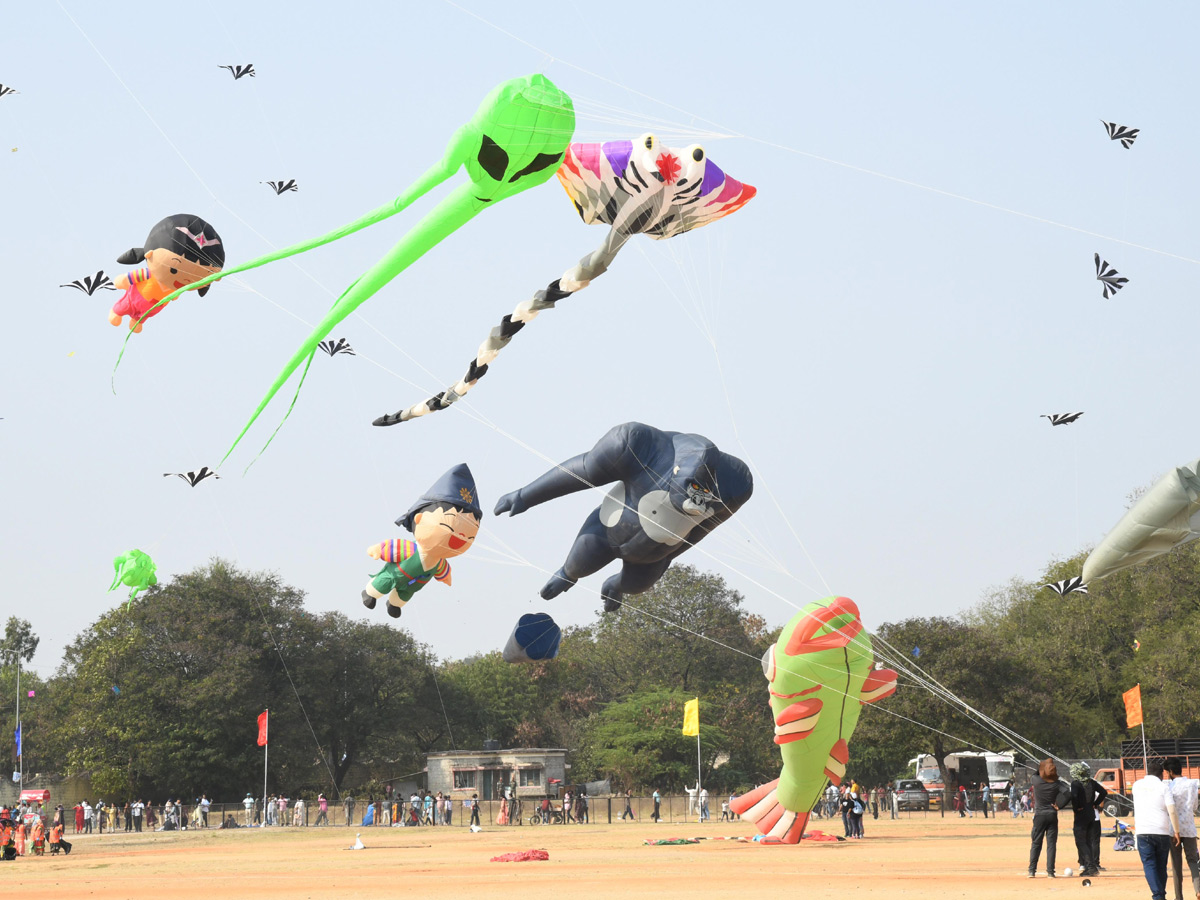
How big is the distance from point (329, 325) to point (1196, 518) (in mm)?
7835

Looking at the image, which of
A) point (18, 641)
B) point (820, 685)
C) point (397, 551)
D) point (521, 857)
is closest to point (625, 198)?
point (397, 551)

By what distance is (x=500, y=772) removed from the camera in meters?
48.8

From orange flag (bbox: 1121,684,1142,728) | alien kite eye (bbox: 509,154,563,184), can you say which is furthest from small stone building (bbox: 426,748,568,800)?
alien kite eye (bbox: 509,154,563,184)

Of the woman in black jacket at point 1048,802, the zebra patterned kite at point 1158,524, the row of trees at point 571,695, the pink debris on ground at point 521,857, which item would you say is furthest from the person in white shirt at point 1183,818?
the row of trees at point 571,695

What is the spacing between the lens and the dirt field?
45.8 feet

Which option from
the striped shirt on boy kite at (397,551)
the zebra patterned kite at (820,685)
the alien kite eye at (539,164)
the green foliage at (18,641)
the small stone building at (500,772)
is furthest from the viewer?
the green foliage at (18,641)

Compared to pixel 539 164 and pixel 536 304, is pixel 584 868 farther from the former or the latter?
pixel 539 164

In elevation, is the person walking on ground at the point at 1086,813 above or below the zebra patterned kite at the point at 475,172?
below

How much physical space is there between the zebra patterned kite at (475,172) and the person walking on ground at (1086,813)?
8.82 m

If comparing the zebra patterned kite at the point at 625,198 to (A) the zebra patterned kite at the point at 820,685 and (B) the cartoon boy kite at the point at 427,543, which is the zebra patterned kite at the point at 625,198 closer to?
(B) the cartoon boy kite at the point at 427,543

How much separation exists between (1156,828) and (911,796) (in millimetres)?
33820

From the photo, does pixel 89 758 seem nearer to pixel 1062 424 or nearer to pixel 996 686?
pixel 996 686

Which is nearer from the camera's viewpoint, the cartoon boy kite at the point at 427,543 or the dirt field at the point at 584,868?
the dirt field at the point at 584,868

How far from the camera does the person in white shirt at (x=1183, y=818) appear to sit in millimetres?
10602
